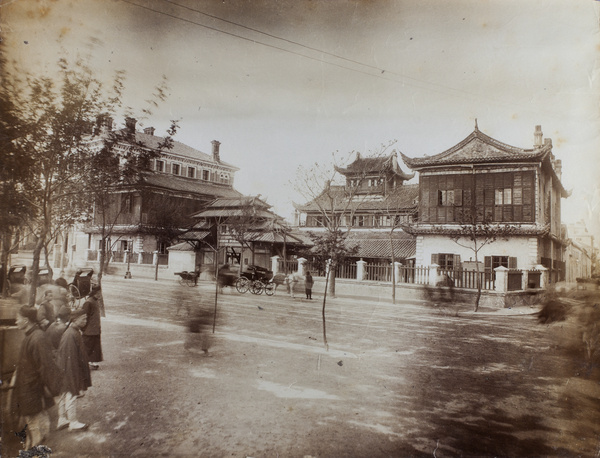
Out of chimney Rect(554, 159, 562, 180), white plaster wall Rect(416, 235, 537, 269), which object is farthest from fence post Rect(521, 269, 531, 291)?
chimney Rect(554, 159, 562, 180)

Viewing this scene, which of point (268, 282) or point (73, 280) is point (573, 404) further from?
point (73, 280)

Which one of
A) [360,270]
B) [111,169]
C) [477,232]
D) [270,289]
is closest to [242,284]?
[270,289]

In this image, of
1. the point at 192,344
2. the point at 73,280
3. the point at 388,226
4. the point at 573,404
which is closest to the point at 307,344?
the point at 192,344

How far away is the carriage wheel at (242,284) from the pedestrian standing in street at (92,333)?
3.25 feet

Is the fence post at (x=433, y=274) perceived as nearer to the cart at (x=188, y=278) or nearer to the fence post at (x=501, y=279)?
the fence post at (x=501, y=279)

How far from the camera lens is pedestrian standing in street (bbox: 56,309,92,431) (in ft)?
7.20

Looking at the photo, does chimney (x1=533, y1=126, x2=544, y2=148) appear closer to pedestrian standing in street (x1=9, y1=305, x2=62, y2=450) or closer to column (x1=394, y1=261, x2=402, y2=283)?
column (x1=394, y1=261, x2=402, y2=283)

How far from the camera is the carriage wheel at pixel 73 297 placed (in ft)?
8.05

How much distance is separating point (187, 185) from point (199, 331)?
1122 mm

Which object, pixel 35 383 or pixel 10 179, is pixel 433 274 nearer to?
pixel 35 383

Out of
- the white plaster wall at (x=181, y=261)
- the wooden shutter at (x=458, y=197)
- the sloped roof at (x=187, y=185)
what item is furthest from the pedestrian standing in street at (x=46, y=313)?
the wooden shutter at (x=458, y=197)

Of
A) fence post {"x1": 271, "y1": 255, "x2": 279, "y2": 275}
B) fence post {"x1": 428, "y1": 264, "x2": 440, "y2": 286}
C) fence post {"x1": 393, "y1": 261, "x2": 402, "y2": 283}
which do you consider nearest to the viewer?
fence post {"x1": 271, "y1": 255, "x2": 279, "y2": 275}

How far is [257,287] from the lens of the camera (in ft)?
9.27

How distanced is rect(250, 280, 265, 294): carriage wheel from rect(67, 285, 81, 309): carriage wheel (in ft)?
4.06
